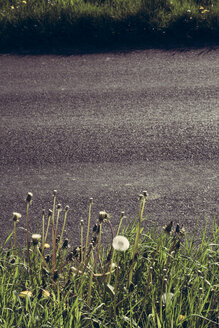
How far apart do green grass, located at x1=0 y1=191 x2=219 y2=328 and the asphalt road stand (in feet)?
3.04

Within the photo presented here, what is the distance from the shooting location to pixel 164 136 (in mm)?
5543

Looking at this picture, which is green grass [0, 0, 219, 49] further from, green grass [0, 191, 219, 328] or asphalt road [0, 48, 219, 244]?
green grass [0, 191, 219, 328]

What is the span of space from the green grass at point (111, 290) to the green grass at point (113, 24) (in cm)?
521

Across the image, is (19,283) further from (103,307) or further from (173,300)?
(173,300)

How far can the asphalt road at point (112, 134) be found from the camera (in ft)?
15.0

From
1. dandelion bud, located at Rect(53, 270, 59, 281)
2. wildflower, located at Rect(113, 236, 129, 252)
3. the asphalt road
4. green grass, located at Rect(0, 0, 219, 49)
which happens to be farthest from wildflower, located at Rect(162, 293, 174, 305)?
green grass, located at Rect(0, 0, 219, 49)

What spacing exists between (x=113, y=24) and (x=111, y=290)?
587cm

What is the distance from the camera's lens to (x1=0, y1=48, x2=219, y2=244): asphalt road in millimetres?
4586

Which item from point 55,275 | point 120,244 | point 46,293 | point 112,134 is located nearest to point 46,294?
point 46,293

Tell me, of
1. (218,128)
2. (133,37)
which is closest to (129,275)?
(218,128)

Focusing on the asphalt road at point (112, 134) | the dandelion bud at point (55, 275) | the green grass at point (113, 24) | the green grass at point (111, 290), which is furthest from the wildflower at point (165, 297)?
the green grass at point (113, 24)

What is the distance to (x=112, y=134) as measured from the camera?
18.6ft

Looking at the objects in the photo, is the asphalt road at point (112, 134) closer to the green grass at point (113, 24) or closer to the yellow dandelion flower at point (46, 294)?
the green grass at point (113, 24)

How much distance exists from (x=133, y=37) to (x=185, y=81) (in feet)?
4.97
